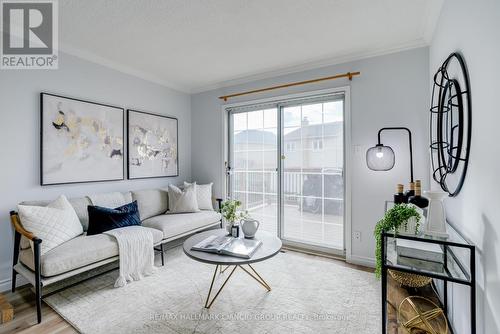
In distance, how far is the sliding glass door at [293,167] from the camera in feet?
10.7

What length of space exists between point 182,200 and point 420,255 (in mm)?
2839

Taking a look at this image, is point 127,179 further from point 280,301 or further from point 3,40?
point 280,301

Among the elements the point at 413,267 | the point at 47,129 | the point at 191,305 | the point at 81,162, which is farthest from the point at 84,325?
the point at 413,267

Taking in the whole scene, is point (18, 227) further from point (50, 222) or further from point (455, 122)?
point (455, 122)

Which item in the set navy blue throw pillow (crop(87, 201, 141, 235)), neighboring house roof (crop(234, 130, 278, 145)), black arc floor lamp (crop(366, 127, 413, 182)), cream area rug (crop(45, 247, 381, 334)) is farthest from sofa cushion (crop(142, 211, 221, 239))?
black arc floor lamp (crop(366, 127, 413, 182))

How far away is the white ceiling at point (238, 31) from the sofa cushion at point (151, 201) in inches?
66.8

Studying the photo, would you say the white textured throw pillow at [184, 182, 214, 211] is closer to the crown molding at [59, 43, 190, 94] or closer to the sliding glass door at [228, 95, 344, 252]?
the sliding glass door at [228, 95, 344, 252]

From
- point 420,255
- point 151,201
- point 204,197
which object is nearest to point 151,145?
point 151,201

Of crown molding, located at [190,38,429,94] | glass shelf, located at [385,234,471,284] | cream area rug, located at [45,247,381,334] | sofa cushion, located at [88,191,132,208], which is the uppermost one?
crown molding, located at [190,38,429,94]

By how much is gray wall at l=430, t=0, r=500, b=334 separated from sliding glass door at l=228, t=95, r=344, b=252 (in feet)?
5.62

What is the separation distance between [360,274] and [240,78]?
307 cm

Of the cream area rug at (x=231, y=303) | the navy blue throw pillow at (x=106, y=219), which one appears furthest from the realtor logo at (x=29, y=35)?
the cream area rug at (x=231, y=303)

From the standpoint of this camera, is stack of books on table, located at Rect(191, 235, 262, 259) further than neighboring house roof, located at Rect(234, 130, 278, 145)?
No

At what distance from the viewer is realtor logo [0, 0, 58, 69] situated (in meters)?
2.13
